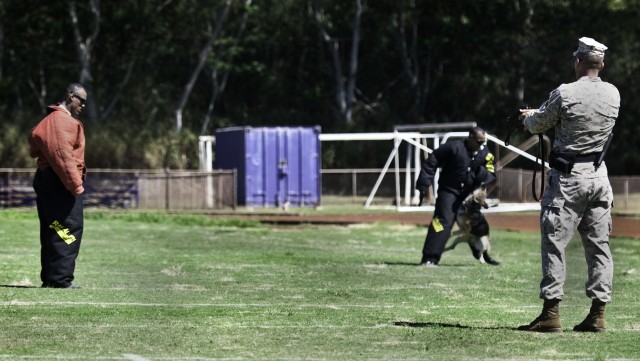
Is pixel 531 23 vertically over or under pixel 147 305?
over

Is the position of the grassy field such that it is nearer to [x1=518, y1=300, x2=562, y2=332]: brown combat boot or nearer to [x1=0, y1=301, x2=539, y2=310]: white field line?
[x1=0, y1=301, x2=539, y2=310]: white field line

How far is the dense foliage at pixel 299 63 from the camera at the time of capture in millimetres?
53812

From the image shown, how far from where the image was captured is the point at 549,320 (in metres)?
10.4

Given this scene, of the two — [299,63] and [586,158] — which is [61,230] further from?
[299,63]

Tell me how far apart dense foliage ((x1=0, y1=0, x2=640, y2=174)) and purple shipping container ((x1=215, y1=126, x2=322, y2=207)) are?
6.35 m

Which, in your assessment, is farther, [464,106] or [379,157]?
[464,106]

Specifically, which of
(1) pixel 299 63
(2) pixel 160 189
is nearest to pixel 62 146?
(2) pixel 160 189

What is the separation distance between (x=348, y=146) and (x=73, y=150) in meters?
38.1

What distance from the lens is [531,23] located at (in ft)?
190

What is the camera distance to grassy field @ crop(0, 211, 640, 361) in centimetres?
930

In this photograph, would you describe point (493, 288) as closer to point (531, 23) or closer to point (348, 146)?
point (348, 146)

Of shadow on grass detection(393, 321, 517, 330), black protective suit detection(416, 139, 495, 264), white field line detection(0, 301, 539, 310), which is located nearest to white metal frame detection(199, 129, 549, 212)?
black protective suit detection(416, 139, 495, 264)

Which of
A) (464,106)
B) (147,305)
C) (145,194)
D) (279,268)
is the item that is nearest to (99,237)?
(279,268)

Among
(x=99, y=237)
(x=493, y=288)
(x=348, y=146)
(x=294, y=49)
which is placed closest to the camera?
(x=493, y=288)
